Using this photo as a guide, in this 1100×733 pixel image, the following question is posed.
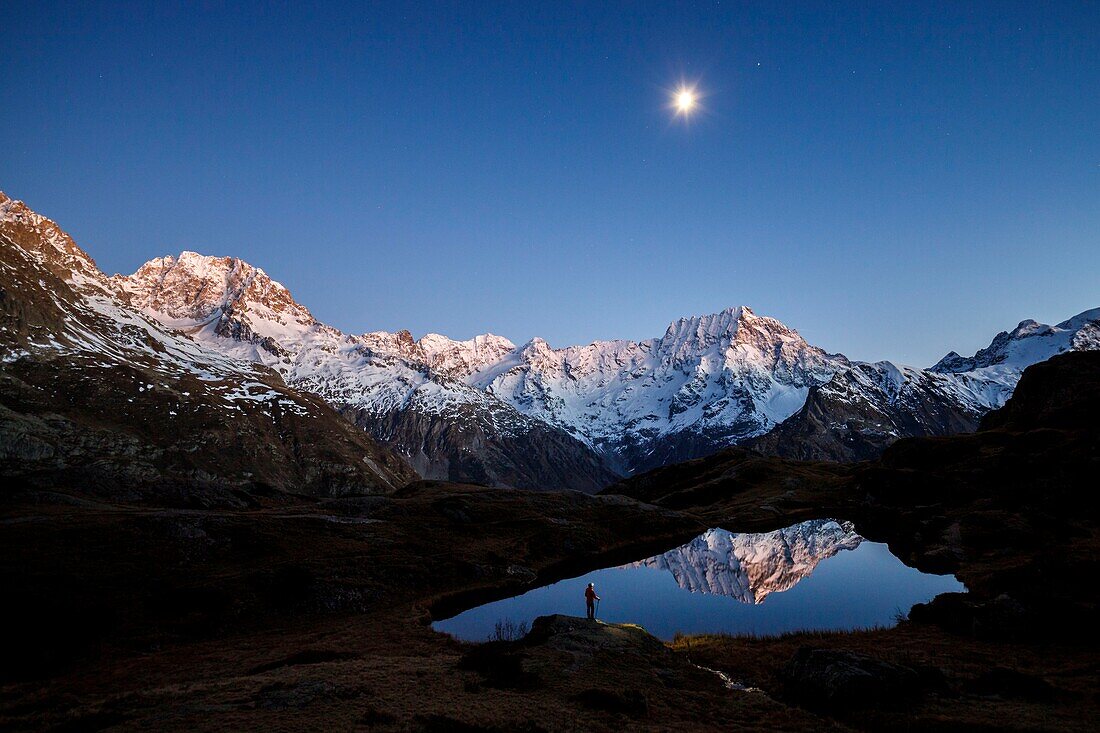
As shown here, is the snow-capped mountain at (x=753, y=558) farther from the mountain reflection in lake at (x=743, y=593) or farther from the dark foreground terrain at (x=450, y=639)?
the dark foreground terrain at (x=450, y=639)

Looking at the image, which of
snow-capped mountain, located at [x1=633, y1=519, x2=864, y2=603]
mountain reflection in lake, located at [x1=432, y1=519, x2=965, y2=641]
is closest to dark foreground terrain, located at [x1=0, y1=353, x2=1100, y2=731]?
mountain reflection in lake, located at [x1=432, y1=519, x2=965, y2=641]

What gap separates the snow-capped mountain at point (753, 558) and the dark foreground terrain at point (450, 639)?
9.68 m

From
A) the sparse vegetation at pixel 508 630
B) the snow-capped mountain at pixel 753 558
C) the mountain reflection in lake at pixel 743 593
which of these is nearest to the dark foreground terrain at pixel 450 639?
the mountain reflection in lake at pixel 743 593

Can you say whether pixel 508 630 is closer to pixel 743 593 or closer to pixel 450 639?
pixel 450 639

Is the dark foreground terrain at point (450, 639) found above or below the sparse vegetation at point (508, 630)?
above

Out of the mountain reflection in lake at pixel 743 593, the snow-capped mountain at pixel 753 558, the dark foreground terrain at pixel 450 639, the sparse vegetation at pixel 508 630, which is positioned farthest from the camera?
the snow-capped mountain at pixel 753 558

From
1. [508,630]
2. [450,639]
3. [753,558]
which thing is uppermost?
[450,639]

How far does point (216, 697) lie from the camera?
85.0 ft

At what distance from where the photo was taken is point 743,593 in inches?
2586

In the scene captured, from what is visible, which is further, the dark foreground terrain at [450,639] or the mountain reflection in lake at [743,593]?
the mountain reflection in lake at [743,593]

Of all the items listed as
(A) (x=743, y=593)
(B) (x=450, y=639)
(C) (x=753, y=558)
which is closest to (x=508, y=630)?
(B) (x=450, y=639)

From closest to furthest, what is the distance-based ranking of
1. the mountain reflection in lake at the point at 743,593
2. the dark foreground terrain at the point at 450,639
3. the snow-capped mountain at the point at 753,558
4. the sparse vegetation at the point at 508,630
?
the dark foreground terrain at the point at 450,639
the sparse vegetation at the point at 508,630
the mountain reflection in lake at the point at 743,593
the snow-capped mountain at the point at 753,558

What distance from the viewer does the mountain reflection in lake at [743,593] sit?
168 feet

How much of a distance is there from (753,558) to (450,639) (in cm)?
6164
